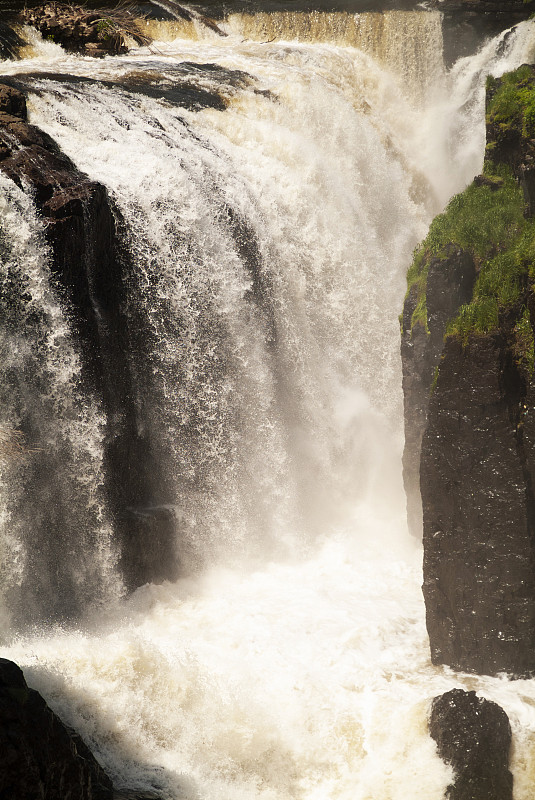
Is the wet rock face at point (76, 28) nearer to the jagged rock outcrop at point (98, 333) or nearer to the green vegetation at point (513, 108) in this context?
the jagged rock outcrop at point (98, 333)

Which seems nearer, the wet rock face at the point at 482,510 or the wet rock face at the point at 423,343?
the wet rock face at the point at 482,510

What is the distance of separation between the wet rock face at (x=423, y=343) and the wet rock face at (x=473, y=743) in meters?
4.40

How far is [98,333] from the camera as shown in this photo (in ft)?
34.3

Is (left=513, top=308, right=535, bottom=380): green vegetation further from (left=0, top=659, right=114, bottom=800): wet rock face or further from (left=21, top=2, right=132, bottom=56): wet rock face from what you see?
(left=21, top=2, right=132, bottom=56): wet rock face

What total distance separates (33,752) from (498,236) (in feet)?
27.6

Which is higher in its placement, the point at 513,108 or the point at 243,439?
the point at 513,108

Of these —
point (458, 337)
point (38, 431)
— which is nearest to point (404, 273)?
point (458, 337)

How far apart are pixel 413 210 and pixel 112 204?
25.7 ft

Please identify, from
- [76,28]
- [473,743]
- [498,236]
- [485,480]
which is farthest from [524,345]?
[76,28]

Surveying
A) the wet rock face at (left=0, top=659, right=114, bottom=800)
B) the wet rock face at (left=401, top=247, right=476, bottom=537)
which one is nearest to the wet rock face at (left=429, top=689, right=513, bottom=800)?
the wet rock face at (left=0, top=659, right=114, bottom=800)

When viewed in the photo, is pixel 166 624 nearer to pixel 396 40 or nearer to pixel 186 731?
pixel 186 731

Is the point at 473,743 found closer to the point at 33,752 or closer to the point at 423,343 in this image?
the point at 33,752

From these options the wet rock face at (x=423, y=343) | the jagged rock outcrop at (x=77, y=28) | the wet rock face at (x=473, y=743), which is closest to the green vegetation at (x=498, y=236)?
the wet rock face at (x=423, y=343)

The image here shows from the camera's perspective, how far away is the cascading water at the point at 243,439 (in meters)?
8.24
